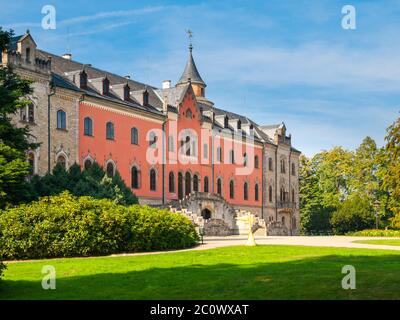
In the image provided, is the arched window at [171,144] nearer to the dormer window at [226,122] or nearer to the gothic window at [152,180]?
the gothic window at [152,180]

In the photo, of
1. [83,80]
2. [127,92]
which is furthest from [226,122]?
[83,80]

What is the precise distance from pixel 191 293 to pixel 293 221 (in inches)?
2356

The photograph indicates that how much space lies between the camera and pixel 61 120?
40.1 meters

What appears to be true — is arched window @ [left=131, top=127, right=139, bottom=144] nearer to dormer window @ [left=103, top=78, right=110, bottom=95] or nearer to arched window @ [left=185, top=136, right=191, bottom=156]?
dormer window @ [left=103, top=78, right=110, bottom=95]

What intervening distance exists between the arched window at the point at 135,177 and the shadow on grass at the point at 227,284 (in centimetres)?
3037

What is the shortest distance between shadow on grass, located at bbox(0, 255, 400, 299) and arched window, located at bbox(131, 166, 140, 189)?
30371mm

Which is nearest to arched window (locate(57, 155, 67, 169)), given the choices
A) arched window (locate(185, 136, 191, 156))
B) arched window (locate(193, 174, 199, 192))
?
arched window (locate(185, 136, 191, 156))

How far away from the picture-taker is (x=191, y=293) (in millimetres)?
11953

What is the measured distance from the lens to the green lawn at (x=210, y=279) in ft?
38.3

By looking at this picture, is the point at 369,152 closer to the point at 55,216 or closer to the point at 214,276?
the point at 55,216

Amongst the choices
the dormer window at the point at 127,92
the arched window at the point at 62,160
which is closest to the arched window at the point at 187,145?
the dormer window at the point at 127,92

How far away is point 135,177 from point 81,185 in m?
15.9

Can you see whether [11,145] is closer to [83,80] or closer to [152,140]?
[83,80]

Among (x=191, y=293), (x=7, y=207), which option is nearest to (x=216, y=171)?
(x=7, y=207)
